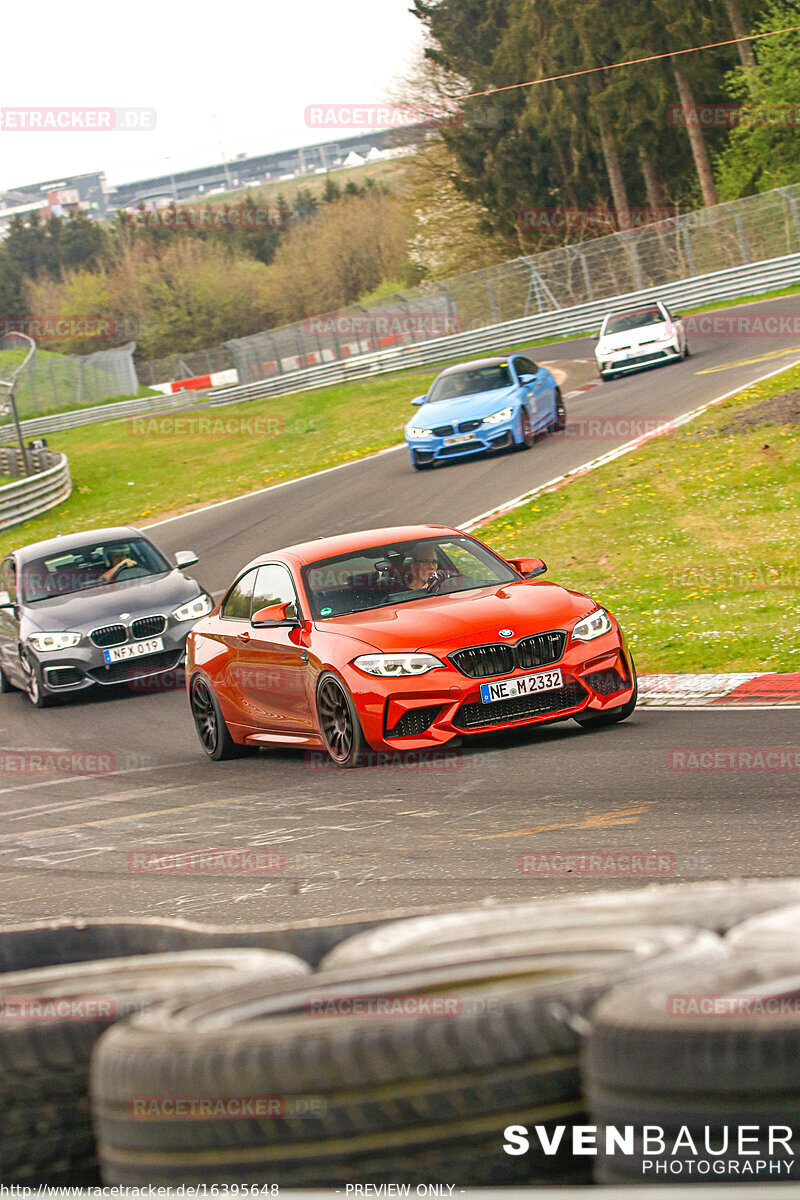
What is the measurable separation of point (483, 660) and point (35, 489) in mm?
27765

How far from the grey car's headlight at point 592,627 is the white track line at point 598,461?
33.2 ft

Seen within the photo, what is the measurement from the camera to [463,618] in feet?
30.2

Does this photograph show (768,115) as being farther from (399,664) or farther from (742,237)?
(399,664)

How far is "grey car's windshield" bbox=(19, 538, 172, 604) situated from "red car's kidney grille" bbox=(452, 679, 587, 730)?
8098 millimetres

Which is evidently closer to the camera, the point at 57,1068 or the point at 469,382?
the point at 57,1068

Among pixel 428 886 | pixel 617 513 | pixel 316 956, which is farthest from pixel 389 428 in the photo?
pixel 316 956

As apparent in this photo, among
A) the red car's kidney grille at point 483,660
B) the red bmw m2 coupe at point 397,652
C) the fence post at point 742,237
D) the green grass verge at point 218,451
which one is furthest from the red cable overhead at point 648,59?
the red car's kidney grille at point 483,660

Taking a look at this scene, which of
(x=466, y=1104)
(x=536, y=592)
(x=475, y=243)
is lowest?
(x=536, y=592)

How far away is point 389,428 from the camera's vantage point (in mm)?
34625

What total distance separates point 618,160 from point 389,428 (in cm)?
2678

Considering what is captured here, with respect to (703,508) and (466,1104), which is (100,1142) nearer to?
(466,1104)

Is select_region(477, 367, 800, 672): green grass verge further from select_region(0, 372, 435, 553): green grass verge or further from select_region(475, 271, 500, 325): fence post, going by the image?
select_region(475, 271, 500, 325): fence post

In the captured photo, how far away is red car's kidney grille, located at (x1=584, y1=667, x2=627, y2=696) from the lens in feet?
30.2

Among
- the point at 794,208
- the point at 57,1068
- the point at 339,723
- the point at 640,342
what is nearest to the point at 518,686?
the point at 339,723
